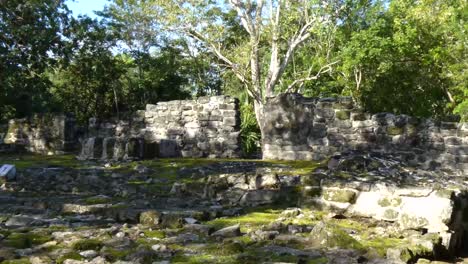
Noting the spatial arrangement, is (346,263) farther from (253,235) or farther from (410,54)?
(410,54)

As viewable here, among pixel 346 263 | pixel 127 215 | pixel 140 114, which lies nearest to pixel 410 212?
pixel 346 263

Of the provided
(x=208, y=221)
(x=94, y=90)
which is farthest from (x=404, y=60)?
(x=208, y=221)

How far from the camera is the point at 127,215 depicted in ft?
14.7

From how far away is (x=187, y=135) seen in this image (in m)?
11.3

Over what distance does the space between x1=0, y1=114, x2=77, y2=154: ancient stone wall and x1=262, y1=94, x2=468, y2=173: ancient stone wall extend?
5739 millimetres

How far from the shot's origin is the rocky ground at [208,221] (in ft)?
10.7

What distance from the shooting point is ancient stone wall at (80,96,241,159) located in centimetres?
1052

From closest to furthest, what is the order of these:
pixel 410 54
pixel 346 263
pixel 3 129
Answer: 1. pixel 346 263
2. pixel 3 129
3. pixel 410 54

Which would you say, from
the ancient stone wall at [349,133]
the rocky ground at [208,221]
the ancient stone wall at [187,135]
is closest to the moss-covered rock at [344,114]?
the ancient stone wall at [349,133]

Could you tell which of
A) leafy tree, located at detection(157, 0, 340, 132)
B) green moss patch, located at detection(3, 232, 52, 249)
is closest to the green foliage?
leafy tree, located at detection(157, 0, 340, 132)

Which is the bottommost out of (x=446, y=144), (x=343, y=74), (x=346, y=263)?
(x=346, y=263)

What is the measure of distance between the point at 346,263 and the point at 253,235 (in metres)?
0.87

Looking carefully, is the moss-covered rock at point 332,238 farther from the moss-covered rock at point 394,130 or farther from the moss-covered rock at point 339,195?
the moss-covered rock at point 394,130

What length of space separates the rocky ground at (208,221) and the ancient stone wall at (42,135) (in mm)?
5537
